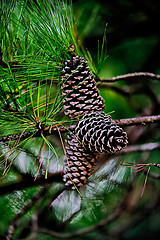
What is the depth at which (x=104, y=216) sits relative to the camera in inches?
18.3

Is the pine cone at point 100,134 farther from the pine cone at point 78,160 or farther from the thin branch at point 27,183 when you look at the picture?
the thin branch at point 27,183

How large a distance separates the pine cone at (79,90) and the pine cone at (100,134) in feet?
0.05

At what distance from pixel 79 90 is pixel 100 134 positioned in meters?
0.08

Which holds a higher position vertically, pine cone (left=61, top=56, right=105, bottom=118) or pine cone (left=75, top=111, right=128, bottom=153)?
pine cone (left=61, top=56, right=105, bottom=118)

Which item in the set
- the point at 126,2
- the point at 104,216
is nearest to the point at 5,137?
the point at 104,216

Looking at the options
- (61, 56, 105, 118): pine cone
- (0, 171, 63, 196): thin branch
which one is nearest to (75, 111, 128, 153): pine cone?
(61, 56, 105, 118): pine cone

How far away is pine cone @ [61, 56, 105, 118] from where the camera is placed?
1.08 ft

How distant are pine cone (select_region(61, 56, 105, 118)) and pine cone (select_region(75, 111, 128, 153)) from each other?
0.02 metres

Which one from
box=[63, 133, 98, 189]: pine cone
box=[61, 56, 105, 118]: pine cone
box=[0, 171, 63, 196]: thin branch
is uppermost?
box=[61, 56, 105, 118]: pine cone

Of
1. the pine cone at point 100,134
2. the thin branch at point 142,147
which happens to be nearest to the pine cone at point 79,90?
the pine cone at point 100,134

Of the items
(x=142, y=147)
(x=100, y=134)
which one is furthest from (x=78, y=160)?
(x=142, y=147)

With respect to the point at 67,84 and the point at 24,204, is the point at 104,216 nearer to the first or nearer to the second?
the point at 24,204

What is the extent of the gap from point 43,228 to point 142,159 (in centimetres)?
22

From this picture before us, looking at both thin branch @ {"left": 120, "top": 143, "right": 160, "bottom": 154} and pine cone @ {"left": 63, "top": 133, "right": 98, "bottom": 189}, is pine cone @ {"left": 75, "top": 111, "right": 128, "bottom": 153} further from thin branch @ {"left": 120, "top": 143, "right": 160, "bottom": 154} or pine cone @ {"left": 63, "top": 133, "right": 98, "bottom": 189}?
thin branch @ {"left": 120, "top": 143, "right": 160, "bottom": 154}
